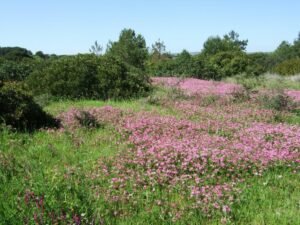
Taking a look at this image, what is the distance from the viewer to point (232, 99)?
13.9 meters

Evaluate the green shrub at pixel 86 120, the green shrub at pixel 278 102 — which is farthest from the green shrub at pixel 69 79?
the green shrub at pixel 278 102

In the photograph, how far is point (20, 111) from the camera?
343 inches

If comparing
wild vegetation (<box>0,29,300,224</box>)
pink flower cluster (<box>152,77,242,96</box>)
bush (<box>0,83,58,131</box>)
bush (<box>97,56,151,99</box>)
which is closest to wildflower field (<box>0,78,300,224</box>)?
wild vegetation (<box>0,29,300,224</box>)

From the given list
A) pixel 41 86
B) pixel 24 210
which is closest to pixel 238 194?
pixel 24 210

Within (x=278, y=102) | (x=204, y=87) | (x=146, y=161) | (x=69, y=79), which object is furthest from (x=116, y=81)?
(x=146, y=161)

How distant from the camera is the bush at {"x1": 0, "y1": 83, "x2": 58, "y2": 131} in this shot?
8.64 metres

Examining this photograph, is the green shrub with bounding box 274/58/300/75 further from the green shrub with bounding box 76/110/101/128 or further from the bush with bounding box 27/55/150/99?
the green shrub with bounding box 76/110/101/128

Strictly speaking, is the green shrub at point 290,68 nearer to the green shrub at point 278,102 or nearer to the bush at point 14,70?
the green shrub at point 278,102

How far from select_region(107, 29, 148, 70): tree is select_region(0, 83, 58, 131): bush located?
16.4 metres

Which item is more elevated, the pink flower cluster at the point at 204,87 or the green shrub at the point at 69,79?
the green shrub at the point at 69,79

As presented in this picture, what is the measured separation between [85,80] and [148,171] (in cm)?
862

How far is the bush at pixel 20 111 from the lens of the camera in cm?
864

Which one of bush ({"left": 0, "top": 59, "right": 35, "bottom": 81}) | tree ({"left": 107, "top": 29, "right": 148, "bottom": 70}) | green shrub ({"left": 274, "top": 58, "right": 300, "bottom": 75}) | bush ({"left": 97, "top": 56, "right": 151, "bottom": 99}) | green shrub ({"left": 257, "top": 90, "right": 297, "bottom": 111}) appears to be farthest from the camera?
green shrub ({"left": 274, "top": 58, "right": 300, "bottom": 75})

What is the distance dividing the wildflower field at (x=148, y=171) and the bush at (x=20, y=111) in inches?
18.7
